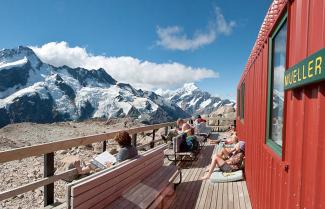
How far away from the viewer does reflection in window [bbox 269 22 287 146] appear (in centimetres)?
307

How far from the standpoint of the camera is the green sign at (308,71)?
1572mm

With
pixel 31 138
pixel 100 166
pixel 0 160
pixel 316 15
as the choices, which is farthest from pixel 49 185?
pixel 31 138

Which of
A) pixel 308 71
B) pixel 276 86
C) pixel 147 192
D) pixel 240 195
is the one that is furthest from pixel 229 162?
pixel 308 71

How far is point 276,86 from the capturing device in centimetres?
343

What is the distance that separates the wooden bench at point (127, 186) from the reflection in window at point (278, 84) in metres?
1.79

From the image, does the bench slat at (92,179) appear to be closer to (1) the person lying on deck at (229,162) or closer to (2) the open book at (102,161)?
(2) the open book at (102,161)

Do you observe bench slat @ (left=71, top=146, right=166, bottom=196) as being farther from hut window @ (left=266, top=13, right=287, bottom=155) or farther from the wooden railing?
hut window @ (left=266, top=13, right=287, bottom=155)

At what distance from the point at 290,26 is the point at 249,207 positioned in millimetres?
3710

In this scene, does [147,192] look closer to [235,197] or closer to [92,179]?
[92,179]

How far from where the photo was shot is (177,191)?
6.57 m

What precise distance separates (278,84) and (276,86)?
4.6 inches

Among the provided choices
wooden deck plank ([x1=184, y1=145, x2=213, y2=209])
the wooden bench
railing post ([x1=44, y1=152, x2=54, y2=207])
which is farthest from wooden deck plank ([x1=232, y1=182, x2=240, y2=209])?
railing post ([x1=44, y1=152, x2=54, y2=207])

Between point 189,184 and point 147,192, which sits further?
point 189,184

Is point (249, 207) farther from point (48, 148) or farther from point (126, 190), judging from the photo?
point (48, 148)
